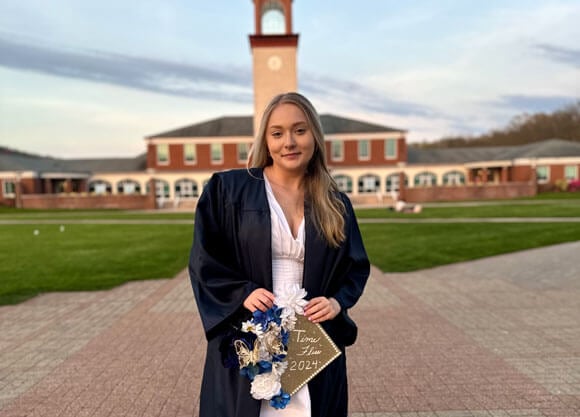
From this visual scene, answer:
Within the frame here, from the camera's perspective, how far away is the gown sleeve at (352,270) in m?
2.11

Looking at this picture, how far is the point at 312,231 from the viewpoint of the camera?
6.75 ft

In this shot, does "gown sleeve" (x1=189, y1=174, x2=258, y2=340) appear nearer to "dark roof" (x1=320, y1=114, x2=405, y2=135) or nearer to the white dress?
the white dress

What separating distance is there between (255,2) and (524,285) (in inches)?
1326

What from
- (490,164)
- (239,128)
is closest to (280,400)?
(239,128)

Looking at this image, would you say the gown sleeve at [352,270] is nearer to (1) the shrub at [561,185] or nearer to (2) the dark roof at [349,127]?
(2) the dark roof at [349,127]

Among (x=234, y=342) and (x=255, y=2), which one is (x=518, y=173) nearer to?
(x=255, y=2)

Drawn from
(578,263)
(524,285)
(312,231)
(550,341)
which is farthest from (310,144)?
(578,263)

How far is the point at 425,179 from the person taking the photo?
45688mm

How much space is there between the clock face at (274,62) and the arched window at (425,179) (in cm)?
1959

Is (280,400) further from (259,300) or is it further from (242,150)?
(242,150)

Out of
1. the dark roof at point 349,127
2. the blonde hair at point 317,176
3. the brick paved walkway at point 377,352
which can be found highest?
the dark roof at point 349,127

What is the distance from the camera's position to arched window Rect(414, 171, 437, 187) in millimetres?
45531

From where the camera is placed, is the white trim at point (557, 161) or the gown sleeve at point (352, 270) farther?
the white trim at point (557, 161)

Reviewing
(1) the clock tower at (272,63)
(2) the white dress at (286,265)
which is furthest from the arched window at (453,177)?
(2) the white dress at (286,265)
